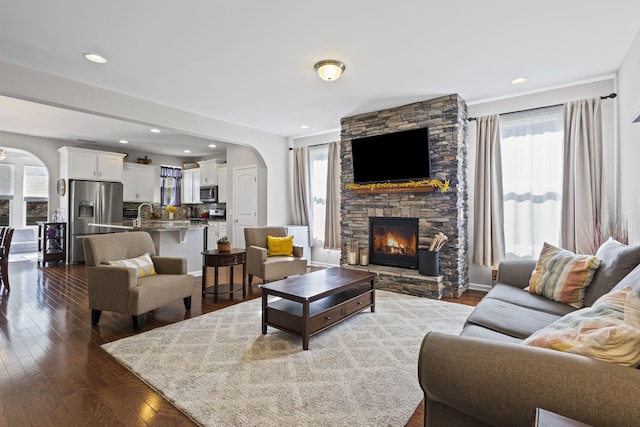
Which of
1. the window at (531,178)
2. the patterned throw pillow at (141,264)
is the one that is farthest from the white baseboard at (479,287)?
the patterned throw pillow at (141,264)

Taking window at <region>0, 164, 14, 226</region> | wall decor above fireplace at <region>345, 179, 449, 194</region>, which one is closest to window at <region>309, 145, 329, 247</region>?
wall decor above fireplace at <region>345, 179, 449, 194</region>

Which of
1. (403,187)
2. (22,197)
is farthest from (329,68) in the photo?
(22,197)

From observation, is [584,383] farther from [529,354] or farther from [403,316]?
[403,316]

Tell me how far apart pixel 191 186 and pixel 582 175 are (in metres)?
8.05

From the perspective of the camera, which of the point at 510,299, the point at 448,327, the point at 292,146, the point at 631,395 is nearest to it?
the point at 631,395

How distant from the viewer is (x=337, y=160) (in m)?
5.91

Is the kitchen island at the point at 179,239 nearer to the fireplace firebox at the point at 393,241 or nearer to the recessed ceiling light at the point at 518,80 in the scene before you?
the fireplace firebox at the point at 393,241

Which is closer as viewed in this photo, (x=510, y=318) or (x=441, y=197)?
(x=510, y=318)

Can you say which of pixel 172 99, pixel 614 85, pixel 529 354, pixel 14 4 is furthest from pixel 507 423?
pixel 172 99

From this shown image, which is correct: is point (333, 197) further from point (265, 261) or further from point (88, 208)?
point (88, 208)

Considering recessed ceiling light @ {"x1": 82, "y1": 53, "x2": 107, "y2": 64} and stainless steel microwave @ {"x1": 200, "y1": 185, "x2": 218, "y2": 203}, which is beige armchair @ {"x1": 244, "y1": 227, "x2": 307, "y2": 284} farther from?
stainless steel microwave @ {"x1": 200, "y1": 185, "x2": 218, "y2": 203}

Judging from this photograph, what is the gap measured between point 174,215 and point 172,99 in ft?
17.1

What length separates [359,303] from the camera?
10.8 ft

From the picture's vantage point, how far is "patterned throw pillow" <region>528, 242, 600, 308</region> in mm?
2316
